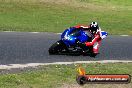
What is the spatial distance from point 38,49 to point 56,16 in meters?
14.6

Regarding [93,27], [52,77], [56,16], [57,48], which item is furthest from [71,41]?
[56,16]

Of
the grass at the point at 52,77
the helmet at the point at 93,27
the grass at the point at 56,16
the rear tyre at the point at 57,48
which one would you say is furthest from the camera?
the grass at the point at 56,16

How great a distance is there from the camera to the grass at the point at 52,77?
993 cm

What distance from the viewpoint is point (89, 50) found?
15.8 metres

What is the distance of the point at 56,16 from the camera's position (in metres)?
30.3

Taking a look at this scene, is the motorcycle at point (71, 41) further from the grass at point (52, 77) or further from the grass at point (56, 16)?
the grass at point (56, 16)

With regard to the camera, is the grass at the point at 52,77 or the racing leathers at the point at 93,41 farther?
the racing leathers at the point at 93,41

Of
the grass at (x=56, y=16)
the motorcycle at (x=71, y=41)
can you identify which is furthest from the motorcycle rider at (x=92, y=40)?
the grass at (x=56, y=16)

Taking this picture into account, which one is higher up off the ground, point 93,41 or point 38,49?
point 93,41

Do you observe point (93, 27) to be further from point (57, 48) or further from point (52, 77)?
point (52, 77)

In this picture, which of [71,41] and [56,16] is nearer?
[71,41]

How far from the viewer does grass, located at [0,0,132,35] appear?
991 inches

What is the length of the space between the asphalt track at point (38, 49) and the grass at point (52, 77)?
4.67 ft

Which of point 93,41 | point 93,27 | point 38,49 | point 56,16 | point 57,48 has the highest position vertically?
point 93,27
